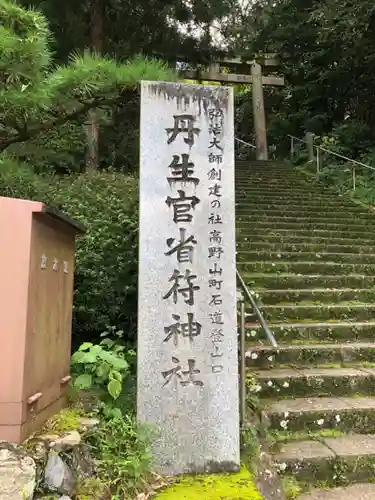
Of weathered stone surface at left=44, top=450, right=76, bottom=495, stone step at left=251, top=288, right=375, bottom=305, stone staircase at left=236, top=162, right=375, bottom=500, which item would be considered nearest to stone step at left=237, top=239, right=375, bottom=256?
stone staircase at left=236, top=162, right=375, bottom=500

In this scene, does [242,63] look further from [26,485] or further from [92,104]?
[26,485]

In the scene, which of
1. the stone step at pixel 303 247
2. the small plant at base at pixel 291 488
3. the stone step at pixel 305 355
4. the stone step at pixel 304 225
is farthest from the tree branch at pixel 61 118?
the stone step at pixel 304 225

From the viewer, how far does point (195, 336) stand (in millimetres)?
3010

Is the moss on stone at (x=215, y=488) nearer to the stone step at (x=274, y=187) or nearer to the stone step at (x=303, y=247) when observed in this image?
the stone step at (x=303, y=247)

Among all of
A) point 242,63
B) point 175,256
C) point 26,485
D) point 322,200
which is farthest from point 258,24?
point 26,485

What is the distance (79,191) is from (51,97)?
1.84m

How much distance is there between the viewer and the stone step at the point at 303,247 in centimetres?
711

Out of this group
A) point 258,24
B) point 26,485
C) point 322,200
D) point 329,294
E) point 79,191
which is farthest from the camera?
point 258,24

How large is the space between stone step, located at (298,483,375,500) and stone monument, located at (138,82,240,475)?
0.61 meters

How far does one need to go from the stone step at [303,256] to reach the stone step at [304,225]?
43.0 inches

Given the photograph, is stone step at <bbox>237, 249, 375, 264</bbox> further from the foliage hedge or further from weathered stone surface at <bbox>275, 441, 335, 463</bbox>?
weathered stone surface at <bbox>275, 441, 335, 463</bbox>

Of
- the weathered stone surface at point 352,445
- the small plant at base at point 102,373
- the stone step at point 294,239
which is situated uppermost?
the stone step at point 294,239

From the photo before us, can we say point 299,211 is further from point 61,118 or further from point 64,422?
point 64,422

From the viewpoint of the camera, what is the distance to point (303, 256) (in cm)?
689
